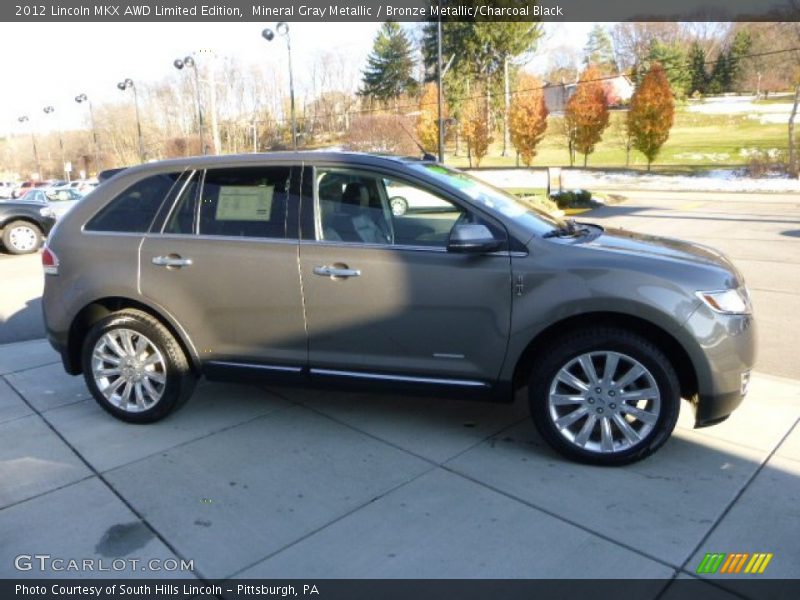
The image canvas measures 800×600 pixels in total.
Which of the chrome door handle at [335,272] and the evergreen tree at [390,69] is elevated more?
the evergreen tree at [390,69]

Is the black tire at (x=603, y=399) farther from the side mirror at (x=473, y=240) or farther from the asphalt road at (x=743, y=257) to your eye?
the asphalt road at (x=743, y=257)

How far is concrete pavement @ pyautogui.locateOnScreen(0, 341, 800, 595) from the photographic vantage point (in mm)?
2662

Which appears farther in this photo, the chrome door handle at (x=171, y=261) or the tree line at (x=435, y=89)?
the tree line at (x=435, y=89)

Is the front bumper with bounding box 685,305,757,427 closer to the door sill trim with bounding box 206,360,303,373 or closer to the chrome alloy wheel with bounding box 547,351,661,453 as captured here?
the chrome alloy wheel with bounding box 547,351,661,453

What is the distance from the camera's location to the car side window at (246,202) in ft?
12.3

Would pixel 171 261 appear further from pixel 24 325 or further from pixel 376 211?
pixel 24 325

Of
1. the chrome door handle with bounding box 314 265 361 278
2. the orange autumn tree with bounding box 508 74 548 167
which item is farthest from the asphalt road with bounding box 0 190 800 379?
the orange autumn tree with bounding box 508 74 548 167

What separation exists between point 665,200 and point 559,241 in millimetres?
21821

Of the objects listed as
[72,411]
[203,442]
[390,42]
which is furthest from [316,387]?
[390,42]

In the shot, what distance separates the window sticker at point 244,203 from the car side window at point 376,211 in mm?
347

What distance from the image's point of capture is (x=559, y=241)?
3.42m

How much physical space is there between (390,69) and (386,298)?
65.6 m
